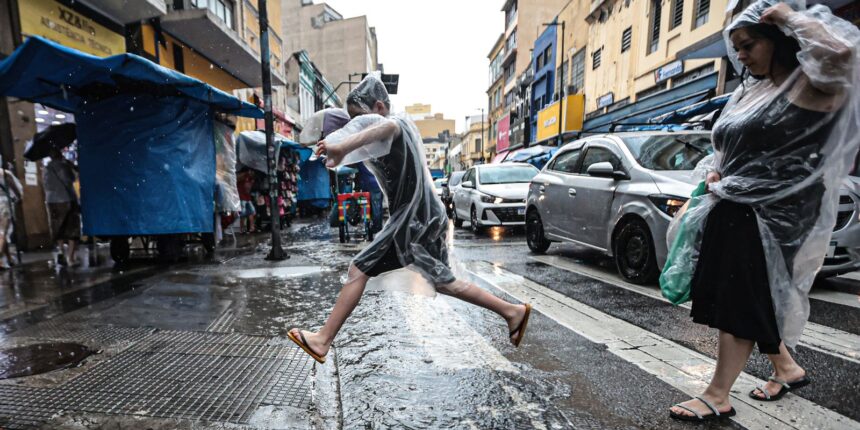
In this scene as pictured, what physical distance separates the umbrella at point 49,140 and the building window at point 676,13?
18015 mm

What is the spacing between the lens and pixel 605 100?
21.0 m

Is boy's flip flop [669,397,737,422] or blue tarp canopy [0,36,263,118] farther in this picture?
blue tarp canopy [0,36,263,118]

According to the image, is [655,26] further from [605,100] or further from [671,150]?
[671,150]

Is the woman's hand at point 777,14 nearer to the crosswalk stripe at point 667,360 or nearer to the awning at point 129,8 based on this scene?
the crosswalk stripe at point 667,360

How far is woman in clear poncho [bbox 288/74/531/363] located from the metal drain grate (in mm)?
363

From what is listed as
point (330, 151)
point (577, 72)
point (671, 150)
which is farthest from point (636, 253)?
point (577, 72)

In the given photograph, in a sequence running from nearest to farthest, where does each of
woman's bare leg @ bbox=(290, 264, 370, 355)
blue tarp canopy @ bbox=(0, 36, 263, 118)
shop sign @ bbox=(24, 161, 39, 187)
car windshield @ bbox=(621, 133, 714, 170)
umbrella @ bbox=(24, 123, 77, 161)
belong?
woman's bare leg @ bbox=(290, 264, 370, 355), blue tarp canopy @ bbox=(0, 36, 263, 118), car windshield @ bbox=(621, 133, 714, 170), umbrella @ bbox=(24, 123, 77, 161), shop sign @ bbox=(24, 161, 39, 187)

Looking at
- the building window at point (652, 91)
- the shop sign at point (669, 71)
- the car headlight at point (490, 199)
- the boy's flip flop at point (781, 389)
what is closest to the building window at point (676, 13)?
the shop sign at point (669, 71)

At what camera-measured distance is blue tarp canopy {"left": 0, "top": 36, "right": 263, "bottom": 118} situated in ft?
15.9

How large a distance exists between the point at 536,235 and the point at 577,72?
22.0m

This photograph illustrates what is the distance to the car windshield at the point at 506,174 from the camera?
1012 cm

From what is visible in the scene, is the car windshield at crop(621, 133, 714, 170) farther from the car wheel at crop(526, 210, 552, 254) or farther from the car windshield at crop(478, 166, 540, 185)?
the car windshield at crop(478, 166, 540, 185)

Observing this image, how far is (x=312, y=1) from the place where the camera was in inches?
2019

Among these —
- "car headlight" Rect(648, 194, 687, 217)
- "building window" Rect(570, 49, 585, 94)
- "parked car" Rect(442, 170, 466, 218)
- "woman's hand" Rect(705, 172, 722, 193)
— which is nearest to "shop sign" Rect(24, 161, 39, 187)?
"parked car" Rect(442, 170, 466, 218)
